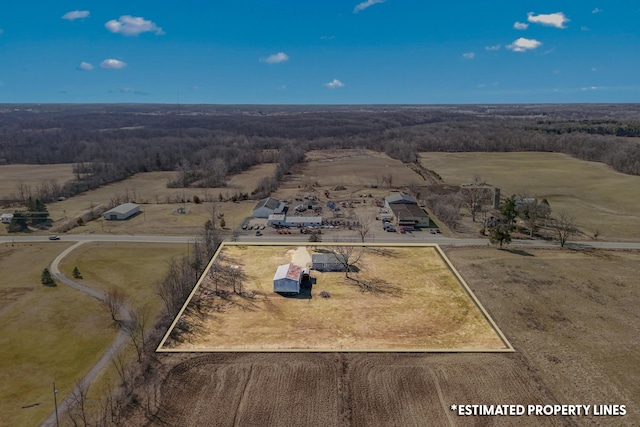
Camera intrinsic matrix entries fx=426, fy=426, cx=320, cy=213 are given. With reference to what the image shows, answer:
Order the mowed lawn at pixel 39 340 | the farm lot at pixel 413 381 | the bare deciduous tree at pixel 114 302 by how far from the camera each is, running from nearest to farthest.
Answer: the farm lot at pixel 413 381 → the mowed lawn at pixel 39 340 → the bare deciduous tree at pixel 114 302

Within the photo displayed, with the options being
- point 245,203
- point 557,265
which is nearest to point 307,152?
point 245,203

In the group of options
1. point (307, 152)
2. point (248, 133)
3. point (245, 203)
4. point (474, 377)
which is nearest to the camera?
point (474, 377)

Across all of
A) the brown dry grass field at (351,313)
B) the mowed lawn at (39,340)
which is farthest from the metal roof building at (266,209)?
the brown dry grass field at (351,313)

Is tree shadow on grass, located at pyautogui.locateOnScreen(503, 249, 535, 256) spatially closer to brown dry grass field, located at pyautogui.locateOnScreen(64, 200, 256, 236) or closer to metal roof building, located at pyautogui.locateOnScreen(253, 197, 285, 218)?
metal roof building, located at pyautogui.locateOnScreen(253, 197, 285, 218)

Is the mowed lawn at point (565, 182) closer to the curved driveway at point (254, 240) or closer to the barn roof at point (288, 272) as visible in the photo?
the curved driveway at point (254, 240)

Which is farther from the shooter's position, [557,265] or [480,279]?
[557,265]

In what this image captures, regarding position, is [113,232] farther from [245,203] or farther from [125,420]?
[125,420]

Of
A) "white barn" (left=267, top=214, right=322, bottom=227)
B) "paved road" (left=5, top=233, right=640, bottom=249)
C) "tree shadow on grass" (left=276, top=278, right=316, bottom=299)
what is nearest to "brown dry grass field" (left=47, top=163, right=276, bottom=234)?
"paved road" (left=5, top=233, right=640, bottom=249)
